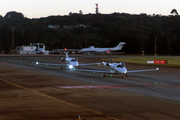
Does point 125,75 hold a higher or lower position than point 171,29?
lower

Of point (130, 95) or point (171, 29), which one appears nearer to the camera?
point (130, 95)

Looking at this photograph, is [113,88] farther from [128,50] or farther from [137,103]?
[128,50]

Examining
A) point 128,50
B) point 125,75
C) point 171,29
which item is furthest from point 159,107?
point 171,29

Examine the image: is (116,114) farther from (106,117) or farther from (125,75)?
(125,75)

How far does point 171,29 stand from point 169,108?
178524 millimetres

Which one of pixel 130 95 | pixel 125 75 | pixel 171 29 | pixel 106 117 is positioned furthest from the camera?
pixel 171 29

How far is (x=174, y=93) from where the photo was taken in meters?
24.9

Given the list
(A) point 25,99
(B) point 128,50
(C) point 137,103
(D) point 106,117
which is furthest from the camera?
(B) point 128,50

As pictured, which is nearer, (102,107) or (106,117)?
(106,117)

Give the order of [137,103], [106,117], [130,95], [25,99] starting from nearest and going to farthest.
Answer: [106,117] < [137,103] < [25,99] < [130,95]

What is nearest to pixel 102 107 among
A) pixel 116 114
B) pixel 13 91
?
pixel 116 114

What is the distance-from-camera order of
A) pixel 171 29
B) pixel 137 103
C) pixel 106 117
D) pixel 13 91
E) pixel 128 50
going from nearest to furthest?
pixel 106 117 < pixel 137 103 < pixel 13 91 < pixel 128 50 < pixel 171 29

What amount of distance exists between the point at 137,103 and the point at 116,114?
12.9 ft

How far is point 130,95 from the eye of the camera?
23859 millimetres
